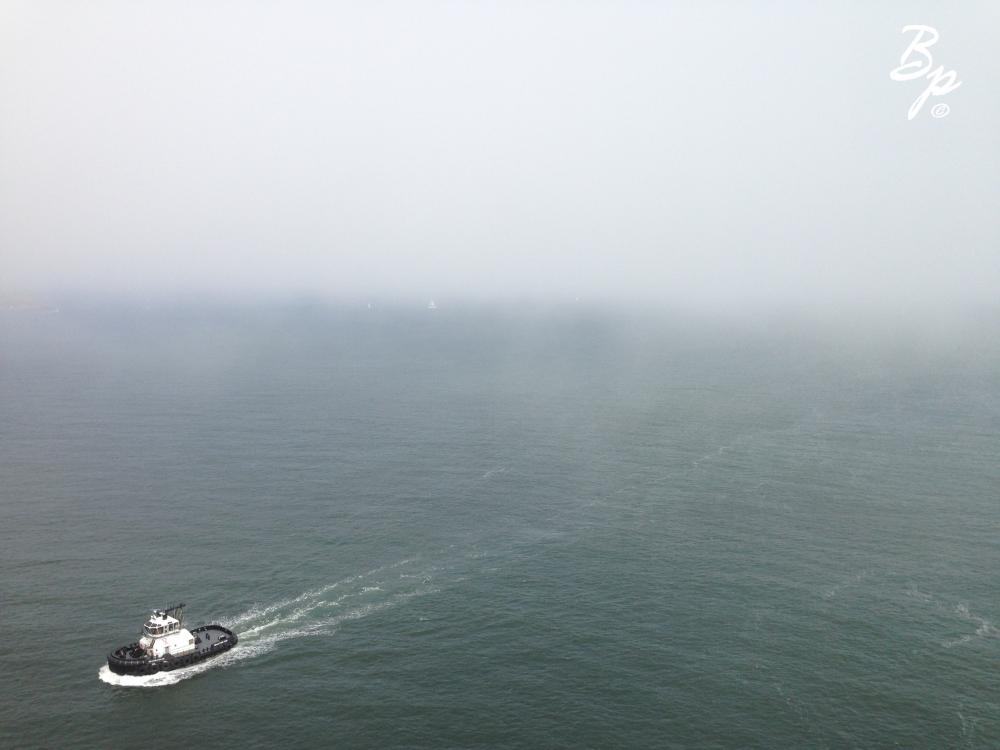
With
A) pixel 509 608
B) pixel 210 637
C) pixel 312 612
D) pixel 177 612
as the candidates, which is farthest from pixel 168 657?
pixel 509 608

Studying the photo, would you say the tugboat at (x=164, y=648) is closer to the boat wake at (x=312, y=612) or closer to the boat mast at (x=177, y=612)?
the boat mast at (x=177, y=612)

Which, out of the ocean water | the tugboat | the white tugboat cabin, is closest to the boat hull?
the tugboat

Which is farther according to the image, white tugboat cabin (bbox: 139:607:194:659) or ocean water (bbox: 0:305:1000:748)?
white tugboat cabin (bbox: 139:607:194:659)

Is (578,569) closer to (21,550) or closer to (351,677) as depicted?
(351,677)

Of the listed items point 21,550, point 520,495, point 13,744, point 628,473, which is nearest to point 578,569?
point 520,495

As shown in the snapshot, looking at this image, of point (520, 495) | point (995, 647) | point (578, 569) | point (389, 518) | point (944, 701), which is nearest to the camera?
point (944, 701)

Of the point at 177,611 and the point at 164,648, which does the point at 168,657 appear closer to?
the point at 164,648

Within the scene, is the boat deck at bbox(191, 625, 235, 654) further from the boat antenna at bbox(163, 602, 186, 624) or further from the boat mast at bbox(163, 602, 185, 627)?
the boat antenna at bbox(163, 602, 186, 624)
